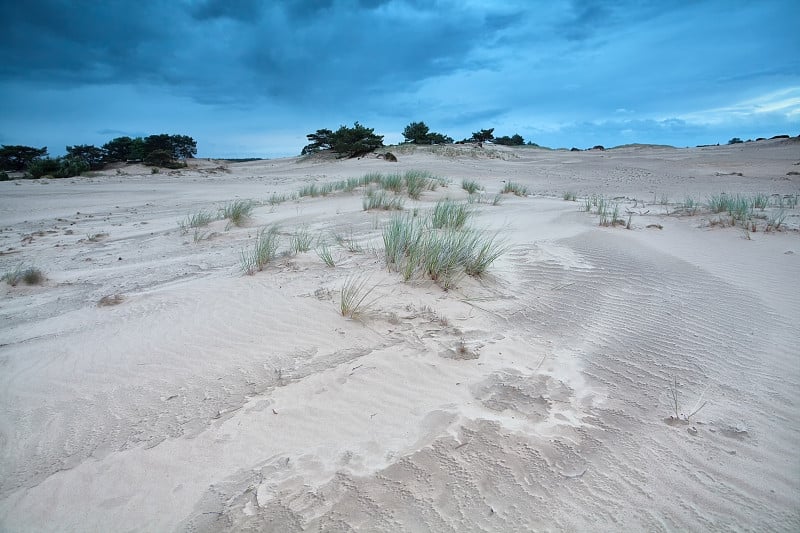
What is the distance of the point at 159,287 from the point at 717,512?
444cm

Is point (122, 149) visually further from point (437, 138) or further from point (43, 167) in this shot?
point (437, 138)

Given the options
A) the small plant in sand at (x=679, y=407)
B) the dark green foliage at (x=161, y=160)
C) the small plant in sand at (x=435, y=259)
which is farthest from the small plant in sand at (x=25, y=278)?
the dark green foliage at (x=161, y=160)

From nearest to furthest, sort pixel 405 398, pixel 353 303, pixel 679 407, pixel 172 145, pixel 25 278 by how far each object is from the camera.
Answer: pixel 679 407 < pixel 405 398 < pixel 353 303 < pixel 25 278 < pixel 172 145

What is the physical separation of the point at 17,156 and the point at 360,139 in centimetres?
1887

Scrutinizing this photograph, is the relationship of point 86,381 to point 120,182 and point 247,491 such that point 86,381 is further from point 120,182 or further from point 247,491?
point 120,182

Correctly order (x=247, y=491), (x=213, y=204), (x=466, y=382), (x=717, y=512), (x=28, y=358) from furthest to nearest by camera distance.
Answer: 1. (x=213, y=204)
2. (x=28, y=358)
3. (x=466, y=382)
4. (x=247, y=491)
5. (x=717, y=512)

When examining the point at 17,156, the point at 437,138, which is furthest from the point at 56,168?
the point at 437,138

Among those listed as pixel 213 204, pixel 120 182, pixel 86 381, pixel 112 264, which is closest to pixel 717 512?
pixel 86 381

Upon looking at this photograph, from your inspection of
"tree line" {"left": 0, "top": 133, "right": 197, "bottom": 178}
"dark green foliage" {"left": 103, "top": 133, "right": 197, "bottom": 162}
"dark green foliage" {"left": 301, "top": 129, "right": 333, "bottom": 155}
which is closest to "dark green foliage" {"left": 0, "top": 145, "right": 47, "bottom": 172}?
"tree line" {"left": 0, "top": 133, "right": 197, "bottom": 178}

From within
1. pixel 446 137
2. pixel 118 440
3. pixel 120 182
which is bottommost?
pixel 118 440

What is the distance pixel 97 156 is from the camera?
24672 millimetres

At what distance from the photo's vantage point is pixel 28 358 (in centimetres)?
267

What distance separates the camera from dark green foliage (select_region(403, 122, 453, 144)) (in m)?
31.1

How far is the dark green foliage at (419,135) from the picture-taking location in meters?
31.1
